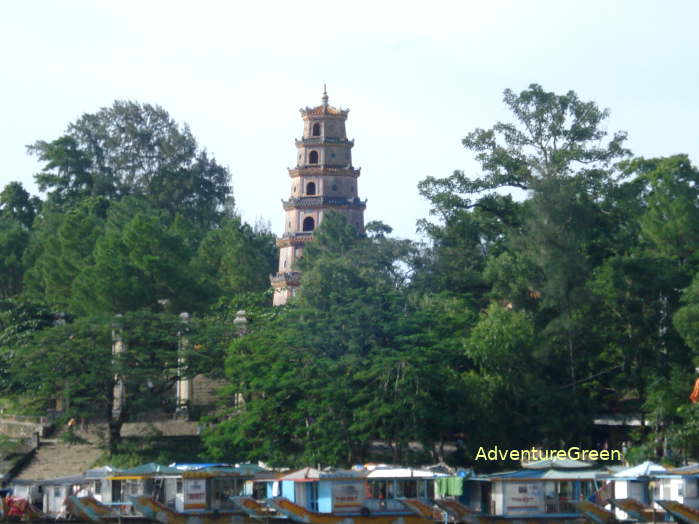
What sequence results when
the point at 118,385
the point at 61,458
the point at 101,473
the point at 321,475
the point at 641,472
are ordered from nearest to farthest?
the point at 641,472 → the point at 321,475 → the point at 101,473 → the point at 61,458 → the point at 118,385

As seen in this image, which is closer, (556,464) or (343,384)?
(556,464)

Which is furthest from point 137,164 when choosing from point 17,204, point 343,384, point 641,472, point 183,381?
point 641,472

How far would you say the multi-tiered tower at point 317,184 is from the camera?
7044cm

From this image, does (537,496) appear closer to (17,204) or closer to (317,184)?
(317,184)

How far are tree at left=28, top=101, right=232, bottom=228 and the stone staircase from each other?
3874 cm

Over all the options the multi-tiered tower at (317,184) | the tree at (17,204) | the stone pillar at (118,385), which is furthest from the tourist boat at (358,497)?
the tree at (17,204)

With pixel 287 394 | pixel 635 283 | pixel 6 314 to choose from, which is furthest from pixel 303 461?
pixel 6 314

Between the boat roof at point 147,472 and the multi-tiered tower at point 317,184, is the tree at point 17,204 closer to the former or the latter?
the multi-tiered tower at point 317,184

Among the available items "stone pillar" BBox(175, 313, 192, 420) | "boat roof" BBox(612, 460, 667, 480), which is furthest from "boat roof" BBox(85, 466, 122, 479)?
"boat roof" BBox(612, 460, 667, 480)

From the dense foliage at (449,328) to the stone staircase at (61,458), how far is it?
3.62ft

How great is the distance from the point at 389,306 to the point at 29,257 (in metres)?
27.7

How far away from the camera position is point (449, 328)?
47.0 m

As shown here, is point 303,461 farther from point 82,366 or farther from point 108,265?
point 108,265

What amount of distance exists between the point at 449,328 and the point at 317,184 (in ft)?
83.6
